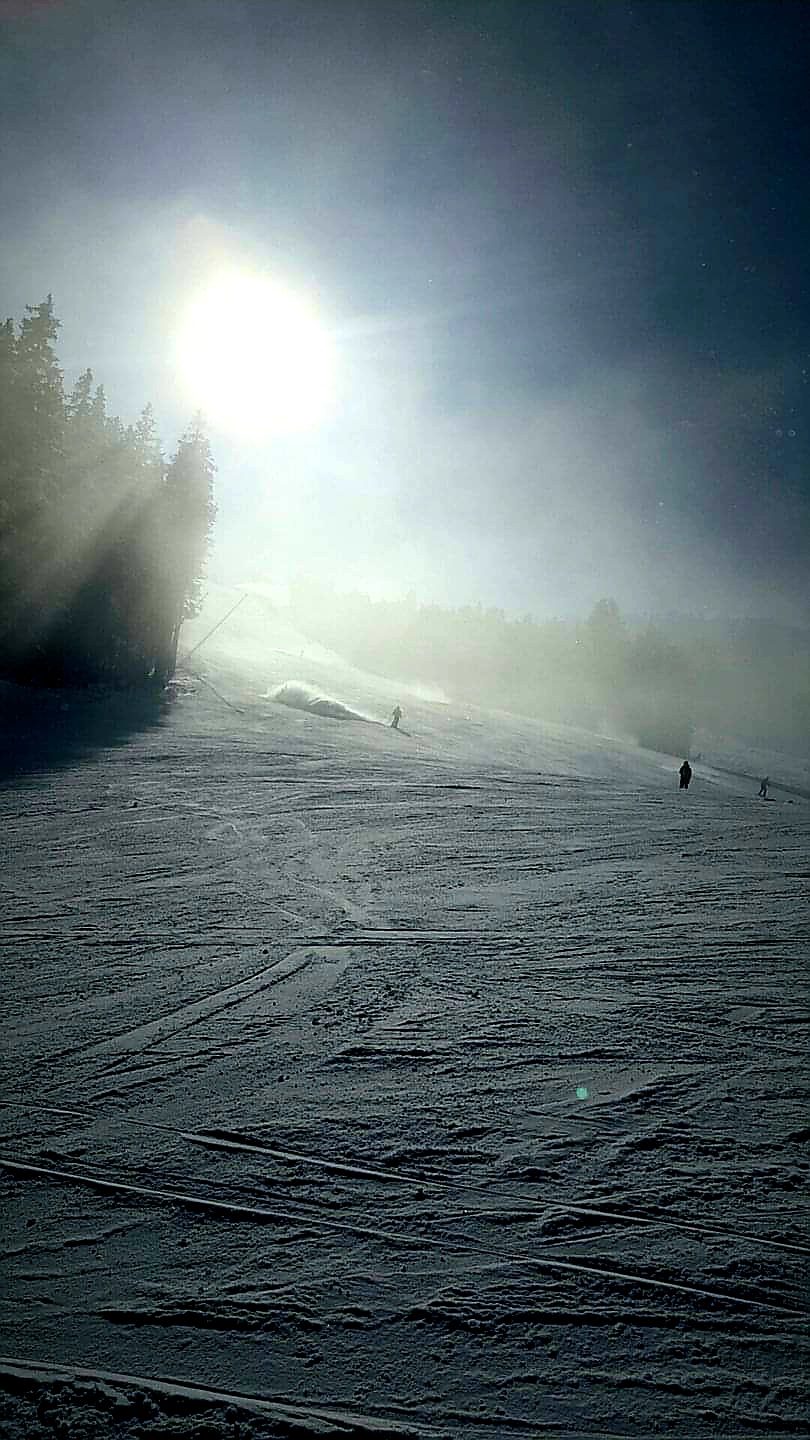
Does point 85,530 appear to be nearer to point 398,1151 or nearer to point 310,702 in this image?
point 310,702

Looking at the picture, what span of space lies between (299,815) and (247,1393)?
576 inches

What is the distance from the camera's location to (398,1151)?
501 centimetres

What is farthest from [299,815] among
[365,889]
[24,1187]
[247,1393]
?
[247,1393]

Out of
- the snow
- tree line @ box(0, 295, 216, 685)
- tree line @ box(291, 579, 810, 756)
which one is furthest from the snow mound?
tree line @ box(291, 579, 810, 756)

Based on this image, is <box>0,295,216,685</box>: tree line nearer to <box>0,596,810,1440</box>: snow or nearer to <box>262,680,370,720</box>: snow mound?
<box>262,680,370,720</box>: snow mound

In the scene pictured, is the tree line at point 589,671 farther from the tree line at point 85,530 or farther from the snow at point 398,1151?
the snow at point 398,1151

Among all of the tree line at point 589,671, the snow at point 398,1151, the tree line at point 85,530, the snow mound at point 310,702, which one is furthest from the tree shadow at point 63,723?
the tree line at point 589,671

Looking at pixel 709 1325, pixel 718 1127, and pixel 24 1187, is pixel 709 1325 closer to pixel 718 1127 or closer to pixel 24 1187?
pixel 718 1127

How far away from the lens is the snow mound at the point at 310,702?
136ft

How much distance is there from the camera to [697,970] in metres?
8.48

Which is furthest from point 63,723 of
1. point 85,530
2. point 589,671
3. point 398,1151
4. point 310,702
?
point 589,671

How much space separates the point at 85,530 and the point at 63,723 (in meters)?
12.1

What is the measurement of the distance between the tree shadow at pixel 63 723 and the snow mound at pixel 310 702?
7.75 m

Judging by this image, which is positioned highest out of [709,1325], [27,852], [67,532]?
[67,532]
